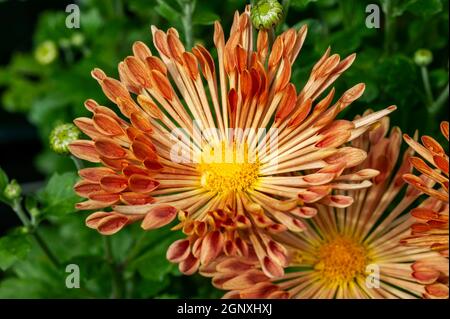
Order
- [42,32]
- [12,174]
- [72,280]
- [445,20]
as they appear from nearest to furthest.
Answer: [72,280] < [445,20] < [42,32] < [12,174]

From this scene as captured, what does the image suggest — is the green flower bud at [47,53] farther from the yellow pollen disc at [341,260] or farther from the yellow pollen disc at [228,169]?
the yellow pollen disc at [341,260]

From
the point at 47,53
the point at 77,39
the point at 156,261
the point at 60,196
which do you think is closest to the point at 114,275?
the point at 156,261

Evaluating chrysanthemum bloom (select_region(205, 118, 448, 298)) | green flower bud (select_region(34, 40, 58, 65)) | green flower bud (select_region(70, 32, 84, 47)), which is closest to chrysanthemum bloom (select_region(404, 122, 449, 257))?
chrysanthemum bloom (select_region(205, 118, 448, 298))

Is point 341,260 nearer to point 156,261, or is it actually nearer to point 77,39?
point 156,261

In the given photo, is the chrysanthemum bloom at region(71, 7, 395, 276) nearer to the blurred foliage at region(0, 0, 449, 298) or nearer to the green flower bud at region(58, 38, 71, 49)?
the blurred foliage at region(0, 0, 449, 298)
